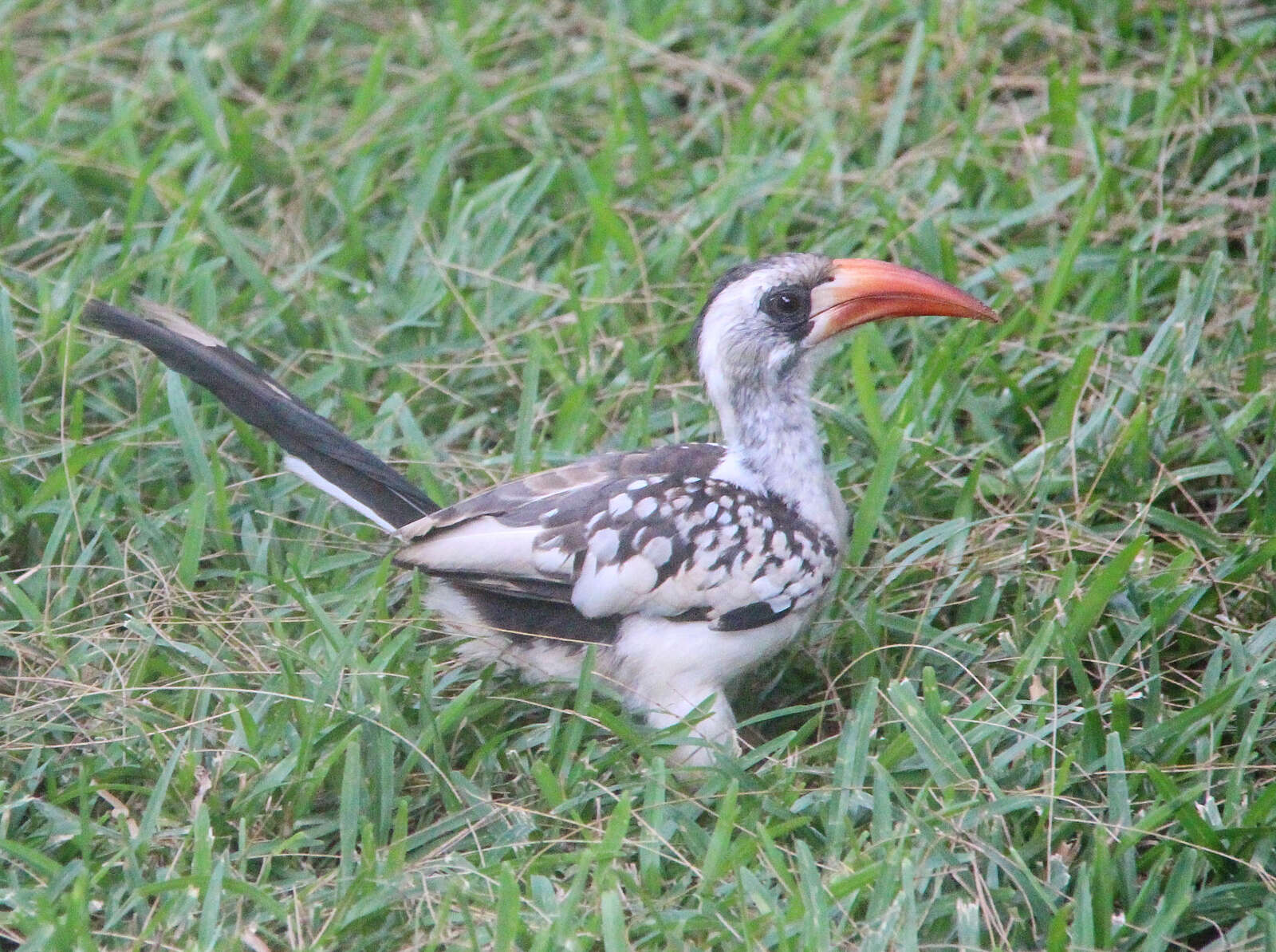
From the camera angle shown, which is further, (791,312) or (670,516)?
(791,312)

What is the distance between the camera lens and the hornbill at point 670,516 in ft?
10.5

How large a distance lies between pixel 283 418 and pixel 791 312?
120 centimetres

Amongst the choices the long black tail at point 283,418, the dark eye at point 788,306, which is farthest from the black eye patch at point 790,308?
the long black tail at point 283,418

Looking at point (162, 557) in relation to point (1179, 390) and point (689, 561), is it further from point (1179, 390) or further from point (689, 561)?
point (1179, 390)

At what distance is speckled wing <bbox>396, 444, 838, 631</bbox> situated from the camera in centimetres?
319

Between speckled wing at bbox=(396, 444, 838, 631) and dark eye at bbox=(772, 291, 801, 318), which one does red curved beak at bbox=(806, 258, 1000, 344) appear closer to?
dark eye at bbox=(772, 291, 801, 318)

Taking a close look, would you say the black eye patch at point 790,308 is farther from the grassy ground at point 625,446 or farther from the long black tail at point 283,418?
the long black tail at point 283,418

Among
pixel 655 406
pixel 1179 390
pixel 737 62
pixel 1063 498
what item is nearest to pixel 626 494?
pixel 655 406

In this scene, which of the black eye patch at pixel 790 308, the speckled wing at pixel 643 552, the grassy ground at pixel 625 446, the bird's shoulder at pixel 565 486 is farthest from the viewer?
the black eye patch at pixel 790 308

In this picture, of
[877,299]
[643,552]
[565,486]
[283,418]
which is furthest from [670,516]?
[283,418]

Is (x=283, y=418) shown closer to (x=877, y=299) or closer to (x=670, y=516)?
(x=670, y=516)

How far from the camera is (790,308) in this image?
3.43 meters

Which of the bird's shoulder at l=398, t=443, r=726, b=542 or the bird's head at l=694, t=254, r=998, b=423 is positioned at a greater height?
the bird's head at l=694, t=254, r=998, b=423

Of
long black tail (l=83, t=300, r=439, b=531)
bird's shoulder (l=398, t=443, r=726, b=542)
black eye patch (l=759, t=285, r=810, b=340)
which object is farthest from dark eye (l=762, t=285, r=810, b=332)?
long black tail (l=83, t=300, r=439, b=531)
